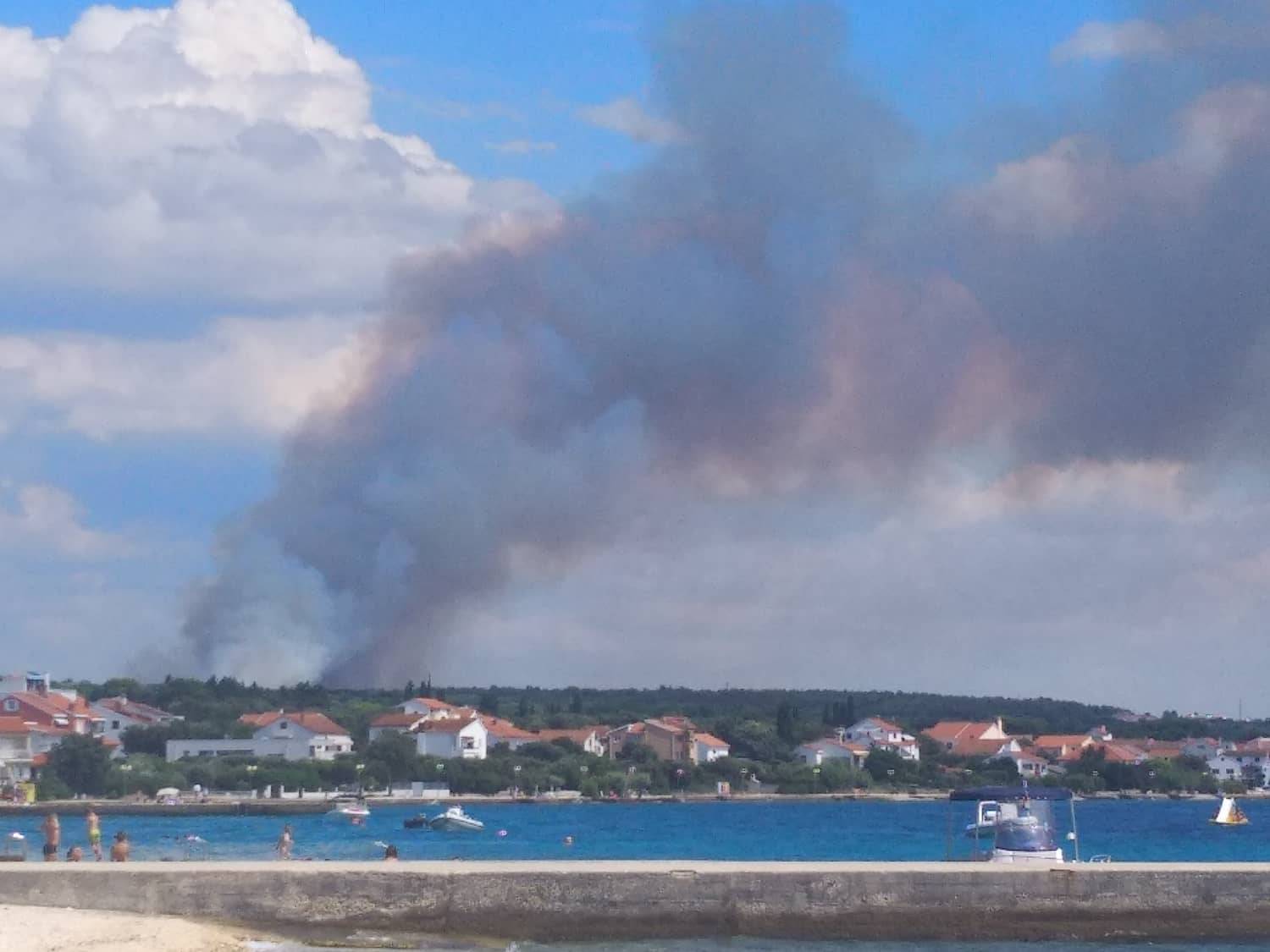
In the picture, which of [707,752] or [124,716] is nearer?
[124,716]

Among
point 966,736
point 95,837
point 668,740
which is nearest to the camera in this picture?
point 95,837

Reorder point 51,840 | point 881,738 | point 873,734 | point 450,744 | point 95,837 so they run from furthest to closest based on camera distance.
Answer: point 873,734, point 881,738, point 450,744, point 95,837, point 51,840

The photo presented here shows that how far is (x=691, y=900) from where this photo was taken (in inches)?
1117

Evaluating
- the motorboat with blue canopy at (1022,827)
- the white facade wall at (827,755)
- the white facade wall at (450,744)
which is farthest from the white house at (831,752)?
the motorboat with blue canopy at (1022,827)

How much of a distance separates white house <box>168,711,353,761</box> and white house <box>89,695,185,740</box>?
665 cm

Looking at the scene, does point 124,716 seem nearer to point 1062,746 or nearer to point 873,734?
point 873,734

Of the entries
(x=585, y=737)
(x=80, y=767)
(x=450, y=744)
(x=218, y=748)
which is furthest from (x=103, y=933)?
(x=585, y=737)

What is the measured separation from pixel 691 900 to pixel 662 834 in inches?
1813

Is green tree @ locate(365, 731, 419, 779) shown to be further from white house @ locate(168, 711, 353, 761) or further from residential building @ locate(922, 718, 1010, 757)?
residential building @ locate(922, 718, 1010, 757)

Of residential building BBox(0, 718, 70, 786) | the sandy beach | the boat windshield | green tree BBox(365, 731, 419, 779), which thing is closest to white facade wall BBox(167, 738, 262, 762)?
green tree BBox(365, 731, 419, 779)

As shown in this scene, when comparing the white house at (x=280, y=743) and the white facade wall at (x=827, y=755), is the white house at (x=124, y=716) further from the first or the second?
the white facade wall at (x=827, y=755)

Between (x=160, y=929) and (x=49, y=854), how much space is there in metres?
7.82

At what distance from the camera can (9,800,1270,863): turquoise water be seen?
56938 millimetres

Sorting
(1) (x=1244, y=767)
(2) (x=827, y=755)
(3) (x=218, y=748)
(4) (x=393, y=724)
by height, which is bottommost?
(1) (x=1244, y=767)
